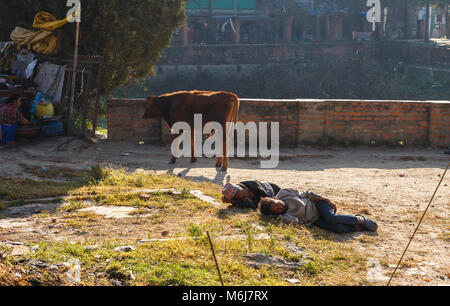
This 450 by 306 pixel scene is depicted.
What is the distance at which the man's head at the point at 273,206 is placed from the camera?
704 centimetres

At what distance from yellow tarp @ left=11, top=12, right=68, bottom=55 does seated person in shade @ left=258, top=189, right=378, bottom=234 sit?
295 inches

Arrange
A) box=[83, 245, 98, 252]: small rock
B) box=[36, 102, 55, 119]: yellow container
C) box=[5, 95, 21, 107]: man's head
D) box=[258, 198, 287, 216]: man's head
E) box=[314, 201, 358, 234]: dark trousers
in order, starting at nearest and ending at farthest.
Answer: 1. box=[83, 245, 98, 252]: small rock
2. box=[314, 201, 358, 234]: dark trousers
3. box=[258, 198, 287, 216]: man's head
4. box=[5, 95, 21, 107]: man's head
5. box=[36, 102, 55, 119]: yellow container

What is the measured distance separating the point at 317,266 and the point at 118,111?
8.12 metres

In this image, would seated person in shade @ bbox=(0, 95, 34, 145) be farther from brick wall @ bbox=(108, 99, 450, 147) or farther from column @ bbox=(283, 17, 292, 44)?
column @ bbox=(283, 17, 292, 44)

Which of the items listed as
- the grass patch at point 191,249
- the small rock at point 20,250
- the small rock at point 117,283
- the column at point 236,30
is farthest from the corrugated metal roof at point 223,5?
the small rock at point 117,283

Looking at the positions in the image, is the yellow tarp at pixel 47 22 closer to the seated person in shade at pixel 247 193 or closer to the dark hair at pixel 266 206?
the seated person in shade at pixel 247 193

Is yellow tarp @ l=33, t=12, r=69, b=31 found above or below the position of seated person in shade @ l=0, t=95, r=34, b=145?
above

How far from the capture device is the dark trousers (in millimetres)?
6735

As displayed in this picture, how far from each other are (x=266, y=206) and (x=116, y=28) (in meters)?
8.40

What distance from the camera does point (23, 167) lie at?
9938mm

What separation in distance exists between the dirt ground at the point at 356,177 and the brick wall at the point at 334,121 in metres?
0.31

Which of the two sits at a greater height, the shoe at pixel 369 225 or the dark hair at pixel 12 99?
the dark hair at pixel 12 99

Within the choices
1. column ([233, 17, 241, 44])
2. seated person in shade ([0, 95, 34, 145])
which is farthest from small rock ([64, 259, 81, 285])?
column ([233, 17, 241, 44])

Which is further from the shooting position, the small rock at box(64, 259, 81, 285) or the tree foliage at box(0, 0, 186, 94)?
the tree foliage at box(0, 0, 186, 94)
